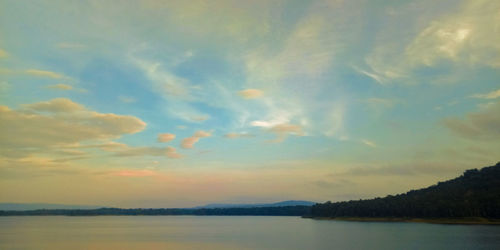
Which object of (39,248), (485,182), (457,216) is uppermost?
(485,182)

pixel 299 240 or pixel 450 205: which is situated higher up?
pixel 450 205

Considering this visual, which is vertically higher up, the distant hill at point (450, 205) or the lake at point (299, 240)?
the distant hill at point (450, 205)

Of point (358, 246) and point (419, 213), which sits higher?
point (419, 213)

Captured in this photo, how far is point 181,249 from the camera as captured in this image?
241 feet

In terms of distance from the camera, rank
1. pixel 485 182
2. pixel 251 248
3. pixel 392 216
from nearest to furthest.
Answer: pixel 251 248 → pixel 392 216 → pixel 485 182

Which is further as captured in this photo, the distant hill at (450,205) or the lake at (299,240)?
the distant hill at (450,205)

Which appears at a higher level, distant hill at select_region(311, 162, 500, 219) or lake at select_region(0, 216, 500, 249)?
distant hill at select_region(311, 162, 500, 219)

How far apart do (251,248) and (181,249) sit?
13968 mm

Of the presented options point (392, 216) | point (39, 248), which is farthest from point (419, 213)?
point (39, 248)

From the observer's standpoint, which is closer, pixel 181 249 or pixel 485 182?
pixel 181 249

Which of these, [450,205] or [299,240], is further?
[450,205]

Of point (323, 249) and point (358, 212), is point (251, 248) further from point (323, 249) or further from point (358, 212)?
point (358, 212)

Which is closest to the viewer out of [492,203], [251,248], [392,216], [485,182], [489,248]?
[489,248]

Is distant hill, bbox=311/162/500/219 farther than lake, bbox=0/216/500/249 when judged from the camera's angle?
Yes
